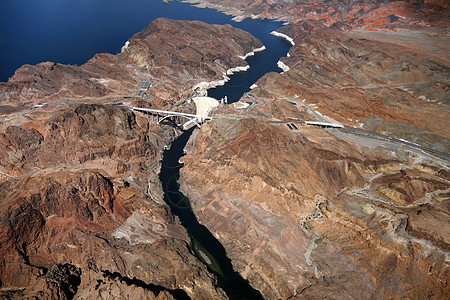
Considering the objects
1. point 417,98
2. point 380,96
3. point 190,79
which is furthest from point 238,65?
point 417,98

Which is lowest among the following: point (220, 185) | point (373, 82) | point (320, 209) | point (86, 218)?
point (320, 209)

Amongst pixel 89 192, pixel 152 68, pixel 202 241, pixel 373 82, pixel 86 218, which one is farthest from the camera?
pixel 373 82

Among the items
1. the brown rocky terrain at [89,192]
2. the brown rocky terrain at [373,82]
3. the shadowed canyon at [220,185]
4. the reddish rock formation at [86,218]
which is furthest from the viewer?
the brown rocky terrain at [373,82]

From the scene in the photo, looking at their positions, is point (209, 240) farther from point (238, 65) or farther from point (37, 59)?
point (37, 59)

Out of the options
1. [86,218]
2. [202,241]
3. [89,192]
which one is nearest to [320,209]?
[202,241]

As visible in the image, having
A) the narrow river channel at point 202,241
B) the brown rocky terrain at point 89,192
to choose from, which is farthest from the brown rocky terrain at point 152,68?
the narrow river channel at point 202,241

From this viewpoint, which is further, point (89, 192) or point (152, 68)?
point (152, 68)

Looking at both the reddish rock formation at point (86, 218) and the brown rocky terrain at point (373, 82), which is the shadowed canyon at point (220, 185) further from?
the brown rocky terrain at point (373, 82)

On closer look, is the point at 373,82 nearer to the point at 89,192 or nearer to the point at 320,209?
the point at 320,209
